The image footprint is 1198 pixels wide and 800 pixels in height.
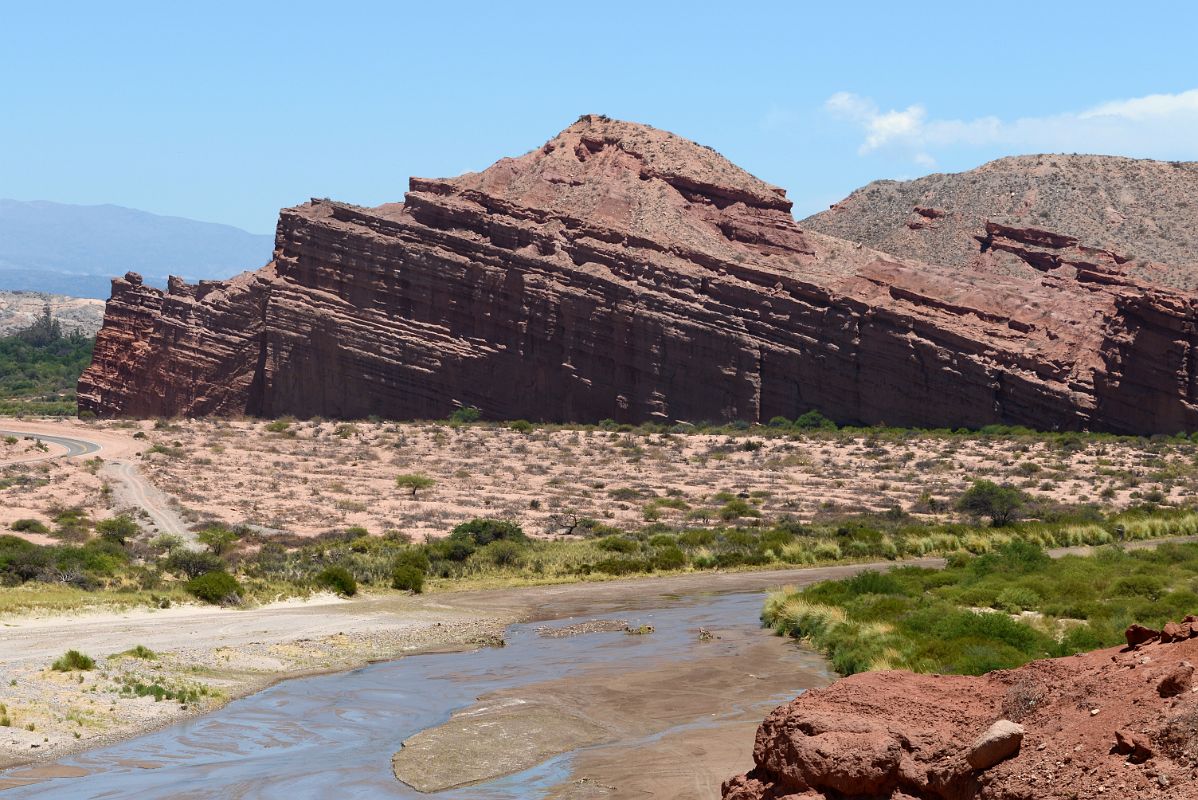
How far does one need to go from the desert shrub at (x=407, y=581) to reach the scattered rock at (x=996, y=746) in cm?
2573

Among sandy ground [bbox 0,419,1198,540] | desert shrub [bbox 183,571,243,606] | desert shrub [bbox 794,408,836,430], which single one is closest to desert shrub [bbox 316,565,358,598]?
desert shrub [bbox 183,571,243,606]

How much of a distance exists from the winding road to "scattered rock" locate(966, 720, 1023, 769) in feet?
111

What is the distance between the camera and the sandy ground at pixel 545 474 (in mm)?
50438

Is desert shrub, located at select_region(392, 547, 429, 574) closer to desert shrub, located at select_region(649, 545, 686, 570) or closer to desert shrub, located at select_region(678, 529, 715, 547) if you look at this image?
desert shrub, located at select_region(649, 545, 686, 570)

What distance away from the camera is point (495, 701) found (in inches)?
856

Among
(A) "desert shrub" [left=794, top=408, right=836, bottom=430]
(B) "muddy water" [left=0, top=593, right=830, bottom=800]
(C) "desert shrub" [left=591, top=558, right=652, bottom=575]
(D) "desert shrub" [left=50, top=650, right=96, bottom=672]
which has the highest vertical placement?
(A) "desert shrub" [left=794, top=408, right=836, bottom=430]

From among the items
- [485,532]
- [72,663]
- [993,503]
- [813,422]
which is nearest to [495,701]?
[72,663]

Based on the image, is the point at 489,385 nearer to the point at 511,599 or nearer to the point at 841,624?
the point at 511,599

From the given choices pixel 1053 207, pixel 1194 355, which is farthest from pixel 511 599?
pixel 1053 207

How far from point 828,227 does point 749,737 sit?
9659cm

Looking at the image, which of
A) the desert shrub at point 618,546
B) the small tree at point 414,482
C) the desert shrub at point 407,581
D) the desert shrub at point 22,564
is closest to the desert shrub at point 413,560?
the desert shrub at point 407,581

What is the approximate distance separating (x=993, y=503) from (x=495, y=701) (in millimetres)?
31528

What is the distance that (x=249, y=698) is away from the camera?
22469 millimetres

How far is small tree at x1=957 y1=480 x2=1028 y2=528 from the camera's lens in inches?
1929
